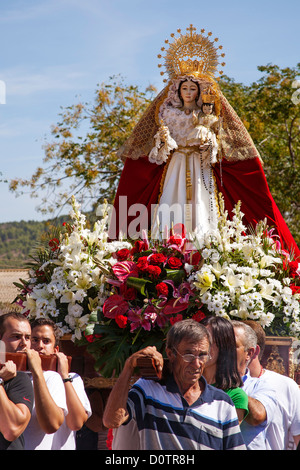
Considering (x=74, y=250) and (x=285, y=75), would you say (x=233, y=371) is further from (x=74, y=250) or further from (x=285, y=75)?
(x=285, y=75)

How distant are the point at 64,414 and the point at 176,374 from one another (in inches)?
21.5

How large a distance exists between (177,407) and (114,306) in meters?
1.25

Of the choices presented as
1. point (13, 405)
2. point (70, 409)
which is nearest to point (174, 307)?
point (70, 409)

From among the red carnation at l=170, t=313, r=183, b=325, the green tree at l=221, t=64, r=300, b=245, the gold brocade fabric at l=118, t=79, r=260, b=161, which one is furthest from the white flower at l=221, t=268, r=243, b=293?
the green tree at l=221, t=64, r=300, b=245

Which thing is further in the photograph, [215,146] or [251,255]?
[215,146]

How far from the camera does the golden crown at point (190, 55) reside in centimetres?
596

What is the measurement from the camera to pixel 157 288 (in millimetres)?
3777

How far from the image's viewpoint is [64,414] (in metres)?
2.90

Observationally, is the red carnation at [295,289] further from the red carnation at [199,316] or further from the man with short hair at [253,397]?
the man with short hair at [253,397]

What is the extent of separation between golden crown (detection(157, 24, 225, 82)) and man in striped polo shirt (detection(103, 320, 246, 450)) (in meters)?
3.70

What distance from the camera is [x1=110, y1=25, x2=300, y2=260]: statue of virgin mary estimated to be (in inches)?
231

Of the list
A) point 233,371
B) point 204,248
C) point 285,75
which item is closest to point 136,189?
point 204,248

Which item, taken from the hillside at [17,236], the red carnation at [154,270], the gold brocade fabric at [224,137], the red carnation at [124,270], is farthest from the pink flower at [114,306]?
the hillside at [17,236]

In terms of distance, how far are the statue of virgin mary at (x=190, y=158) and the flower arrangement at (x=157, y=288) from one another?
5.54 feet
